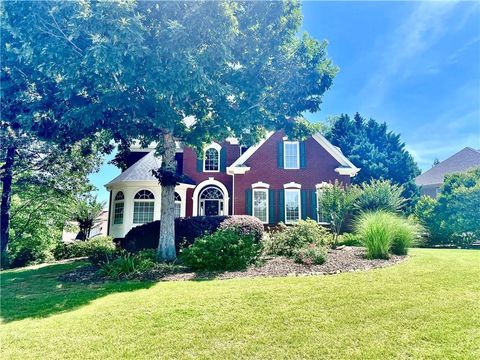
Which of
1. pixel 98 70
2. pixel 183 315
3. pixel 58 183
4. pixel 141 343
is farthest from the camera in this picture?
pixel 58 183

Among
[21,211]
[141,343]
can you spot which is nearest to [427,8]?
[141,343]

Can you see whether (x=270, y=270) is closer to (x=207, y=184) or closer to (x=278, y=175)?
(x=278, y=175)

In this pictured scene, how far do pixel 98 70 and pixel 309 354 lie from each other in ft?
25.4

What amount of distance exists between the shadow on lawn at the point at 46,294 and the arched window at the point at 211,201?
36.5ft

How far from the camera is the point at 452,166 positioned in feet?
98.1

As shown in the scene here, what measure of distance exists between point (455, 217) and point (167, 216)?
1387cm

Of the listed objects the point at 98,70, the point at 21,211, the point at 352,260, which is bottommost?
the point at 352,260

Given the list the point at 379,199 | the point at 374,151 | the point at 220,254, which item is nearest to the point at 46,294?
the point at 220,254

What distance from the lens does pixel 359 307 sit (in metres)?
5.09

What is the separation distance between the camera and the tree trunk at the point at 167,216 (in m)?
9.92

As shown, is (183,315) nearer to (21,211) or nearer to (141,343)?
(141,343)

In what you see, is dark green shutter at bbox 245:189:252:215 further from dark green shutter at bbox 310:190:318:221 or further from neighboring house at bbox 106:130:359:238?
dark green shutter at bbox 310:190:318:221

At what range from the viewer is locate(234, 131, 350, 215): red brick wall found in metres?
18.4

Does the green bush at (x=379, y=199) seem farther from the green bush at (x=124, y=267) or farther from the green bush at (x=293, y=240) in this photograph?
the green bush at (x=124, y=267)
